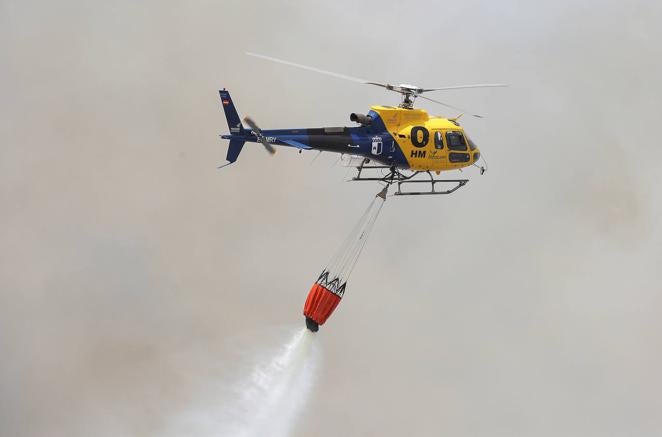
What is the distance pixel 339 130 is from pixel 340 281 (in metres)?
4.93

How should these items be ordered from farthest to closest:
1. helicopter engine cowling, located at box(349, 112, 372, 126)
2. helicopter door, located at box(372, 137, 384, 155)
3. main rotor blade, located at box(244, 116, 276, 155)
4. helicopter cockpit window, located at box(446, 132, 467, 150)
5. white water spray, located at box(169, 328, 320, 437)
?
white water spray, located at box(169, 328, 320, 437), helicopter cockpit window, located at box(446, 132, 467, 150), helicopter door, located at box(372, 137, 384, 155), helicopter engine cowling, located at box(349, 112, 372, 126), main rotor blade, located at box(244, 116, 276, 155)

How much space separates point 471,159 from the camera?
134 feet

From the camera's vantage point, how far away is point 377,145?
38.7 metres

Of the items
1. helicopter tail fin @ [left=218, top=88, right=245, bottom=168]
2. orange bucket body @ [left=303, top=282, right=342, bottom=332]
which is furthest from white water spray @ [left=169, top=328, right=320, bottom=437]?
helicopter tail fin @ [left=218, top=88, right=245, bottom=168]

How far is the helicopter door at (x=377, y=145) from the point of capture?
1519 inches

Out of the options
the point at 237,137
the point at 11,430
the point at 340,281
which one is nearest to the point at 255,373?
the point at 340,281

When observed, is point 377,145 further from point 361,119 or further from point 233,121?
point 233,121

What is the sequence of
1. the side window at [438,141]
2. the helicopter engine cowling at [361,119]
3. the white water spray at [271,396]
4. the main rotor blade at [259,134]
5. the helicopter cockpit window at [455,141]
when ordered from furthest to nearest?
the white water spray at [271,396]
the helicopter cockpit window at [455,141]
the side window at [438,141]
the helicopter engine cowling at [361,119]
the main rotor blade at [259,134]

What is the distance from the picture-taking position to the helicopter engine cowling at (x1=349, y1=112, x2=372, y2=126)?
38.1 metres

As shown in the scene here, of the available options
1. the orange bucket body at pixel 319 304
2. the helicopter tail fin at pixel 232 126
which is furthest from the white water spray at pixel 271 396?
the helicopter tail fin at pixel 232 126

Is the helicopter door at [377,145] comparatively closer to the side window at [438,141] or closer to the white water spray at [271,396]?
the side window at [438,141]

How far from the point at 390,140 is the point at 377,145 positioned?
0.51 m

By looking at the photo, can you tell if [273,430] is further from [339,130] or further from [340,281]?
[339,130]

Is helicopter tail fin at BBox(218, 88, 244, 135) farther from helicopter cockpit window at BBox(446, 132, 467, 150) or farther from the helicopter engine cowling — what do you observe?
helicopter cockpit window at BBox(446, 132, 467, 150)
